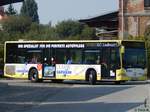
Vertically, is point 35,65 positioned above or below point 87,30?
below

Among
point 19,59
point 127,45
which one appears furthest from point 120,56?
point 19,59

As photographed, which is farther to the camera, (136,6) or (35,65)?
(136,6)

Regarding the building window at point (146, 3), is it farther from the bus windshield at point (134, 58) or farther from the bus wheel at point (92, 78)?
the bus wheel at point (92, 78)

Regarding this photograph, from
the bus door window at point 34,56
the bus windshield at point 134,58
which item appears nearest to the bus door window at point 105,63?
the bus windshield at point 134,58

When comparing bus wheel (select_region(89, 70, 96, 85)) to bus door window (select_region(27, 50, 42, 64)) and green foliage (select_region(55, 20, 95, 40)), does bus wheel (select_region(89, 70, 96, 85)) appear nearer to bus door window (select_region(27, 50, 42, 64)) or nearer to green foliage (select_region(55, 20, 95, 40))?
bus door window (select_region(27, 50, 42, 64))

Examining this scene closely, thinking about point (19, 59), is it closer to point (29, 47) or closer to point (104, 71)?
point (29, 47)

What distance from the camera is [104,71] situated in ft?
117

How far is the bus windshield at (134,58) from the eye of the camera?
3534 cm

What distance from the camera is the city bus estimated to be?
3531 cm

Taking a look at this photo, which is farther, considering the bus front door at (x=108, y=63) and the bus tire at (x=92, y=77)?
the bus tire at (x=92, y=77)

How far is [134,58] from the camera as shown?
1401 inches

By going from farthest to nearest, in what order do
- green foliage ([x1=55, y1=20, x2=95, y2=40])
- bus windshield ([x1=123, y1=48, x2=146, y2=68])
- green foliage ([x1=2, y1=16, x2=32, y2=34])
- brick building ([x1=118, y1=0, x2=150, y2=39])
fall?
green foliage ([x1=2, y1=16, x2=32, y2=34]) < green foliage ([x1=55, y1=20, x2=95, y2=40]) < brick building ([x1=118, y1=0, x2=150, y2=39]) < bus windshield ([x1=123, y1=48, x2=146, y2=68])

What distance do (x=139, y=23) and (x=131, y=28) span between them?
38.8 inches

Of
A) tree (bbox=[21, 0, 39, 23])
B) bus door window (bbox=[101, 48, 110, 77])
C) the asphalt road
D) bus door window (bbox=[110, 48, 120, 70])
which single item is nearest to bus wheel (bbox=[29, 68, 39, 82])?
bus door window (bbox=[101, 48, 110, 77])
